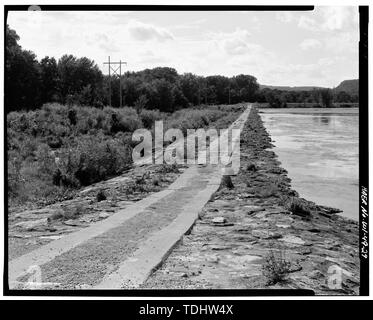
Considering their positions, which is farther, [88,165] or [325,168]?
[325,168]

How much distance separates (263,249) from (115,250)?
2.02m

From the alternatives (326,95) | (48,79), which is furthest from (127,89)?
(326,95)

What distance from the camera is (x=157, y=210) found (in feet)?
31.0

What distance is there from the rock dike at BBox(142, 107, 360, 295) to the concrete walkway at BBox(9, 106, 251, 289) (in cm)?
25

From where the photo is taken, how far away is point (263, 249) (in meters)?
6.95

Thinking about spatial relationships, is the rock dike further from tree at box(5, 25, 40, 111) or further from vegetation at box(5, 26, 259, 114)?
vegetation at box(5, 26, 259, 114)

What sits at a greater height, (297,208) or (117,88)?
(117,88)

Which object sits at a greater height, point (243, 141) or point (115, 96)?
point (115, 96)

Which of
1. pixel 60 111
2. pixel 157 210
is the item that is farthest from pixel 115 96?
pixel 157 210

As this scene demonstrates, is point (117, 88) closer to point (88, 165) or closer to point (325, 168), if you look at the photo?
point (325, 168)

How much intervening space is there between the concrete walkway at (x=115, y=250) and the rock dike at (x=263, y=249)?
0.83 feet

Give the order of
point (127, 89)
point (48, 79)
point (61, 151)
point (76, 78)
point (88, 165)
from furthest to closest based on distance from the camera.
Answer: point (127, 89), point (76, 78), point (48, 79), point (61, 151), point (88, 165)

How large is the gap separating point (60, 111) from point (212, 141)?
33.8 feet
